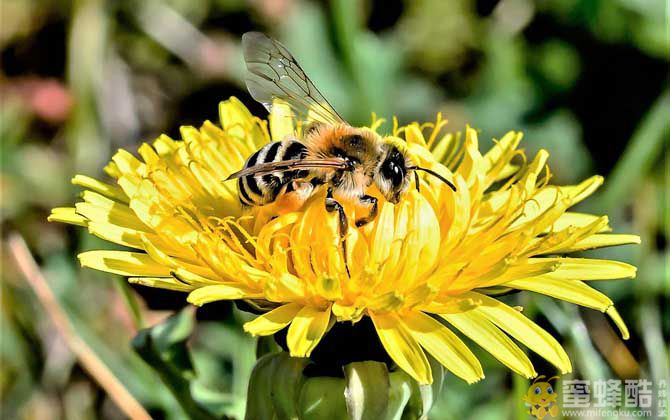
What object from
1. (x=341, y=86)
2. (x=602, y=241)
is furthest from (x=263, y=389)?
(x=341, y=86)

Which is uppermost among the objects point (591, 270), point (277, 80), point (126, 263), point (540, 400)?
point (277, 80)

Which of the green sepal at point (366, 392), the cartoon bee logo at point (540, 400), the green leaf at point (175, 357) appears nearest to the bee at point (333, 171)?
the green sepal at point (366, 392)

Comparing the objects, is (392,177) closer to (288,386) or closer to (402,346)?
(402,346)

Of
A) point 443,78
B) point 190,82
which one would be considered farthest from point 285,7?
point 443,78

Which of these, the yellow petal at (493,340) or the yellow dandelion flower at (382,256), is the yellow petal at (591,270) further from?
the yellow petal at (493,340)

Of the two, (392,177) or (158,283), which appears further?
(392,177)

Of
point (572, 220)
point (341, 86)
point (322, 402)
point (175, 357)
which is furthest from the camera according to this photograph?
point (341, 86)

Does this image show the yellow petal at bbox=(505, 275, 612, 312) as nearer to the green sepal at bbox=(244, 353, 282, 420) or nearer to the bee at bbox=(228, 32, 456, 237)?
the bee at bbox=(228, 32, 456, 237)
